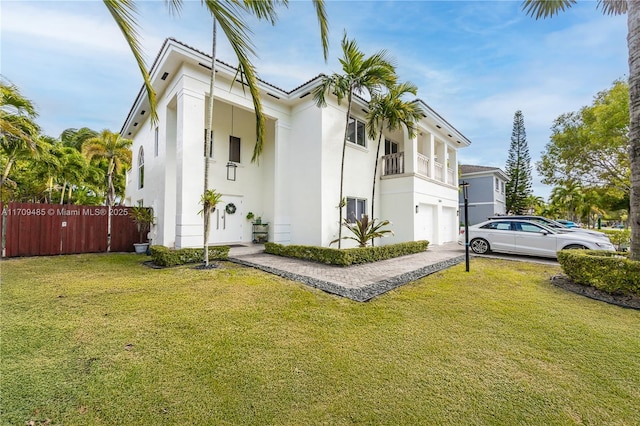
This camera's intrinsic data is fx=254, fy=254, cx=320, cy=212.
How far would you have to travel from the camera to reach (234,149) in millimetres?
11844

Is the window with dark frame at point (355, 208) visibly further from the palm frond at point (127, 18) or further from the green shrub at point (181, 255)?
the palm frond at point (127, 18)

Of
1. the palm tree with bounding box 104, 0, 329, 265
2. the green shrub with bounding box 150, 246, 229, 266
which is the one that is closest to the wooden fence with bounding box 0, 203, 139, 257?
the green shrub with bounding box 150, 246, 229, 266

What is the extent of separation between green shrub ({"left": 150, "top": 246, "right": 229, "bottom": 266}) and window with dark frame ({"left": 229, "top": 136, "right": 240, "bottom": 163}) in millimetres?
5078

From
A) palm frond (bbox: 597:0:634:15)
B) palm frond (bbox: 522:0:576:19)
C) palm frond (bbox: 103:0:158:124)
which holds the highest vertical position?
palm frond (bbox: 597:0:634:15)

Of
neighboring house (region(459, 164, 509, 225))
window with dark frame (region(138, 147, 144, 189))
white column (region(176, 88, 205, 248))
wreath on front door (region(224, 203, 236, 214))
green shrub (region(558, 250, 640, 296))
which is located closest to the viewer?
green shrub (region(558, 250, 640, 296))

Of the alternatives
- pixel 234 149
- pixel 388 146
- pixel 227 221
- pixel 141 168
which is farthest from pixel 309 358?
pixel 141 168

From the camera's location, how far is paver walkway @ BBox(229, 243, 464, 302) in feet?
18.2

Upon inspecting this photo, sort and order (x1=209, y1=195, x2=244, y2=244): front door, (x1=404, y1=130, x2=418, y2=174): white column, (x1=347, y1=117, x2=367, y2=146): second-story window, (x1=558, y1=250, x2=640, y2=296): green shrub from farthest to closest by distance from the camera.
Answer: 1. (x1=404, y1=130, x2=418, y2=174): white column
2. (x1=347, y1=117, x2=367, y2=146): second-story window
3. (x1=209, y1=195, x2=244, y2=244): front door
4. (x1=558, y1=250, x2=640, y2=296): green shrub

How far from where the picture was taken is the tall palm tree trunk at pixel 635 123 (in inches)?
206

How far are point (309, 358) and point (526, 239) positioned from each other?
10817mm

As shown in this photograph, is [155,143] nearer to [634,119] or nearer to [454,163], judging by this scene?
[634,119]

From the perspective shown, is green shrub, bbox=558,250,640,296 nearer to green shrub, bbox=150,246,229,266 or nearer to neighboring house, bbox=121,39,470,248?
neighboring house, bbox=121,39,470,248

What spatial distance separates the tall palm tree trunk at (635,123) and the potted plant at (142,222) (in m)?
14.5

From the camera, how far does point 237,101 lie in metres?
9.67
